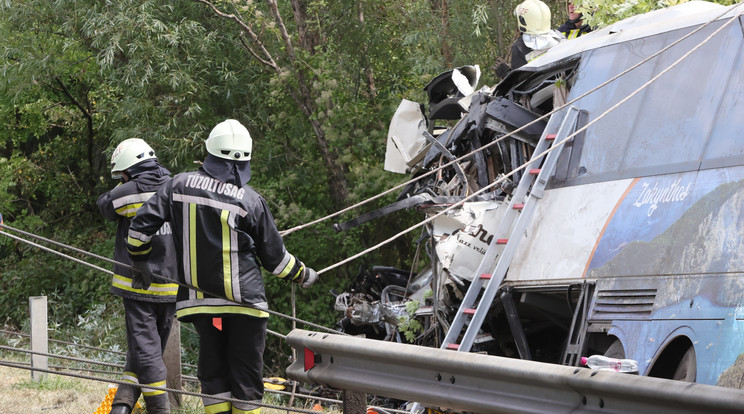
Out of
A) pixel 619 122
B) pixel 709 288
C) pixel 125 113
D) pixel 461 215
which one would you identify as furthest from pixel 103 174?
pixel 709 288

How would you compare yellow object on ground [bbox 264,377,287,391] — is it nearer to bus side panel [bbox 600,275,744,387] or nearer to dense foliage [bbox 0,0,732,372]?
bus side panel [bbox 600,275,744,387]

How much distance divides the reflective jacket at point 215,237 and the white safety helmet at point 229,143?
0.52 feet

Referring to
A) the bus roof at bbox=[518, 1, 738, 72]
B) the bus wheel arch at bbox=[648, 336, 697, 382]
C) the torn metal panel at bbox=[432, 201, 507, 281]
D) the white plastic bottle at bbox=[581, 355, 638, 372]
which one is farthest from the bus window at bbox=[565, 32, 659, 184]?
the white plastic bottle at bbox=[581, 355, 638, 372]

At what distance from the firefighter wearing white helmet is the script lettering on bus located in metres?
4.50

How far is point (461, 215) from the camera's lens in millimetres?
7539

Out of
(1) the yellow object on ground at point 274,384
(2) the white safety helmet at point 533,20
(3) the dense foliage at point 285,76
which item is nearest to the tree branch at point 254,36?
(3) the dense foliage at point 285,76

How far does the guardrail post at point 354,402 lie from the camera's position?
12.4 feet

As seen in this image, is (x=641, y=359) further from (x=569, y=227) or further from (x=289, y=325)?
(x=289, y=325)

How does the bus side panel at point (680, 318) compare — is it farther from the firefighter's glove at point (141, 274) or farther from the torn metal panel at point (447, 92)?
the torn metal panel at point (447, 92)

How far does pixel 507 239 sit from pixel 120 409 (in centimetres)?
280

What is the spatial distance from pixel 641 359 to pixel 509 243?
1.62m

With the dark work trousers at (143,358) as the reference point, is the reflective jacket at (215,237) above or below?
above

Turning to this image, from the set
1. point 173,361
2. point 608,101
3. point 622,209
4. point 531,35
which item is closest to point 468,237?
point 608,101

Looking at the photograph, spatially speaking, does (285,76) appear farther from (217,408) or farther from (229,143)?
(217,408)
